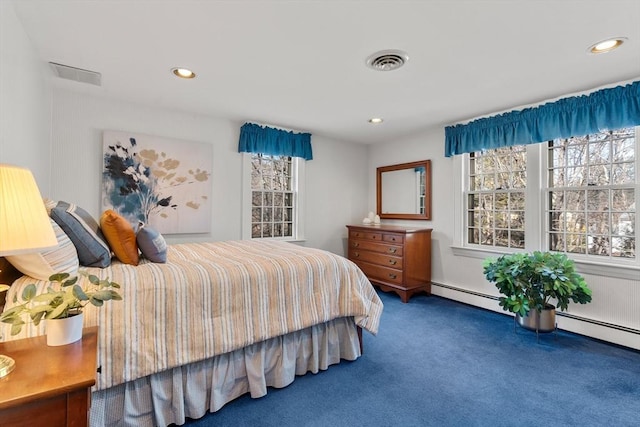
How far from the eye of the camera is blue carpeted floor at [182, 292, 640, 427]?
1.74 m

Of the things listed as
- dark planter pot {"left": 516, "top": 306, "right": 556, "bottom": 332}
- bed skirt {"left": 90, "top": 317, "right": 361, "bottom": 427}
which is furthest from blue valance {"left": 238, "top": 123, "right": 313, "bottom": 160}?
dark planter pot {"left": 516, "top": 306, "right": 556, "bottom": 332}

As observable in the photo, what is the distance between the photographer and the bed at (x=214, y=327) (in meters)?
1.48

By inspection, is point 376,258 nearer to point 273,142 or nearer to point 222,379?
point 273,142

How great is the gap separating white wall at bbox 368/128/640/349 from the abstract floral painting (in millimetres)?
2783

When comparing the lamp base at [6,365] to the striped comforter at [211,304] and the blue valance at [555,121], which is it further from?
the blue valance at [555,121]

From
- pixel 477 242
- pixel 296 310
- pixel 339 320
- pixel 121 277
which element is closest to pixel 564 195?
pixel 477 242

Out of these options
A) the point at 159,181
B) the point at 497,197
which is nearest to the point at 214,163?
the point at 159,181

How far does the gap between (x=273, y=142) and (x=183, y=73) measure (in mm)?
1587

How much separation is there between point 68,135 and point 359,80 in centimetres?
281

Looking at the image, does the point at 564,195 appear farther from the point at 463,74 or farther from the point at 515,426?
the point at 515,426

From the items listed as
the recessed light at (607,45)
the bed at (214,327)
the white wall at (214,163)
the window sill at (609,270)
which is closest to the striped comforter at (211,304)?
the bed at (214,327)

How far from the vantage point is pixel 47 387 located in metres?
0.88

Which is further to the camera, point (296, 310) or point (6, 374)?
point (296, 310)

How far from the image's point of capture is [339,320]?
2.34 meters
